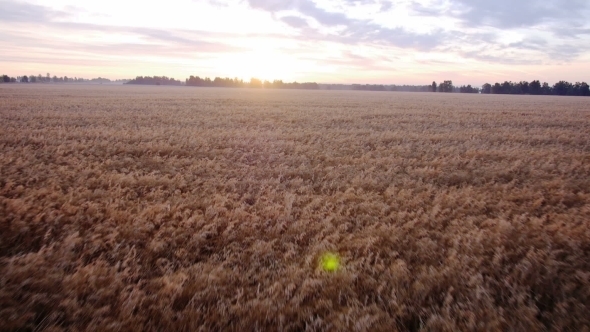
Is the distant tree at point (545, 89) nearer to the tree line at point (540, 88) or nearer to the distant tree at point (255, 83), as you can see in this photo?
the tree line at point (540, 88)

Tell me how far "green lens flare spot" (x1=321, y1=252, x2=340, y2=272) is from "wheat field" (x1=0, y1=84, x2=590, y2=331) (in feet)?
→ 0.31

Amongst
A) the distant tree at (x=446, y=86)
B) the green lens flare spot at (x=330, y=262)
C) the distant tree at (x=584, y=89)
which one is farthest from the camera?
the distant tree at (x=446, y=86)

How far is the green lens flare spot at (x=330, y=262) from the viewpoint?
14.1 ft

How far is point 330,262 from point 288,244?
74cm

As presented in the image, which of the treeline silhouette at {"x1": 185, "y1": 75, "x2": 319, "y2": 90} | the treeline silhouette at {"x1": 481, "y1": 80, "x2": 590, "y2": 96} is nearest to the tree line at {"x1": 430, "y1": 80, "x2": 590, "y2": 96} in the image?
the treeline silhouette at {"x1": 481, "y1": 80, "x2": 590, "y2": 96}

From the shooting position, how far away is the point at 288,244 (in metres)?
4.92

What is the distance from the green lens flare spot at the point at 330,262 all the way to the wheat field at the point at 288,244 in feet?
0.31

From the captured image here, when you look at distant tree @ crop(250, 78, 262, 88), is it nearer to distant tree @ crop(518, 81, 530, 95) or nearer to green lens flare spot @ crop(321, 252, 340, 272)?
distant tree @ crop(518, 81, 530, 95)

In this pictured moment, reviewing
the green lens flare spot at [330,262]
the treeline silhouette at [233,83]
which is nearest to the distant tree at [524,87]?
the treeline silhouette at [233,83]

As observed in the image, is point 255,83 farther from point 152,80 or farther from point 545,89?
point 545,89

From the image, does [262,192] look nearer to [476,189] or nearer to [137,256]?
[137,256]

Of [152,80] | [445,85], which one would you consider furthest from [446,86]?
[152,80]

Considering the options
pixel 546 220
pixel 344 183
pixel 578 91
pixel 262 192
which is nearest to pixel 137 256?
pixel 262 192

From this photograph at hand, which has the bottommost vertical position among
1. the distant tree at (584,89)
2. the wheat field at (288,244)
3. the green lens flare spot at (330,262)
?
the green lens flare spot at (330,262)
